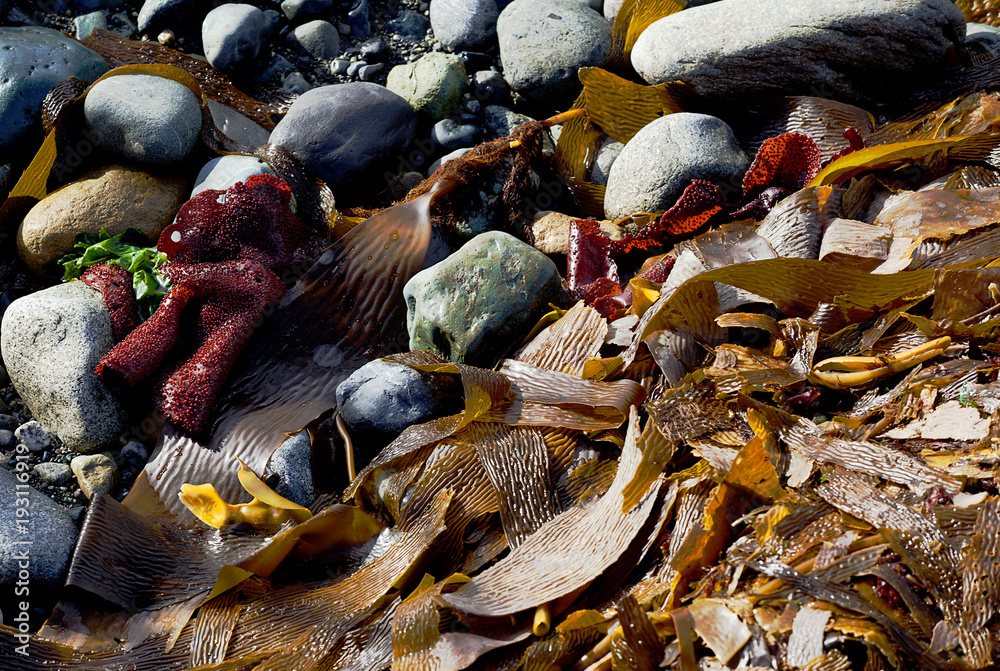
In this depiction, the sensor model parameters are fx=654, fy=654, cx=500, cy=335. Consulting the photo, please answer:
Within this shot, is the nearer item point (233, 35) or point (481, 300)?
point (481, 300)

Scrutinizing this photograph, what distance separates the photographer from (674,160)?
2824 mm

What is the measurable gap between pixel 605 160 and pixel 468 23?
1349mm

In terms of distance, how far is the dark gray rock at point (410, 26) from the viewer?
4.11 metres

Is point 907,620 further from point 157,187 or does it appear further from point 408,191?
point 157,187

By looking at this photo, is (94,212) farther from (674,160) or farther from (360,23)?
(674,160)

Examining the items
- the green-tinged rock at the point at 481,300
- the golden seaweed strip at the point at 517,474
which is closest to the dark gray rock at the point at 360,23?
the green-tinged rock at the point at 481,300

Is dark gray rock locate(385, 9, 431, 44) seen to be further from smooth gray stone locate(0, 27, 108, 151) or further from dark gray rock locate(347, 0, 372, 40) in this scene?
smooth gray stone locate(0, 27, 108, 151)

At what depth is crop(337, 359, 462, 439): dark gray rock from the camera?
231cm

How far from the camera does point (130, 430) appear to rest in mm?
2666

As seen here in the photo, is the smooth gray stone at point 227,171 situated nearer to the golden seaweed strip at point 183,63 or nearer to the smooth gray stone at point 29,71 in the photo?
the golden seaweed strip at point 183,63

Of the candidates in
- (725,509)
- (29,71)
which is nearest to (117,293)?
(29,71)

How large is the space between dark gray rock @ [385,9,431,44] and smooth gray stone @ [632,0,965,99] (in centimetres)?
156

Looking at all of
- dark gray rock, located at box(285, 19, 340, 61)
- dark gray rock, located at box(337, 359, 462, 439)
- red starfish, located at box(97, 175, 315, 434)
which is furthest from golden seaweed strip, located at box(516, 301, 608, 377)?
dark gray rock, located at box(285, 19, 340, 61)

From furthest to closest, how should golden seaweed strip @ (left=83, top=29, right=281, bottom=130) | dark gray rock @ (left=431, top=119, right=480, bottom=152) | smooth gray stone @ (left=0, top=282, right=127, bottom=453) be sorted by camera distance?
1. golden seaweed strip @ (left=83, top=29, right=281, bottom=130)
2. dark gray rock @ (left=431, top=119, right=480, bottom=152)
3. smooth gray stone @ (left=0, top=282, right=127, bottom=453)
